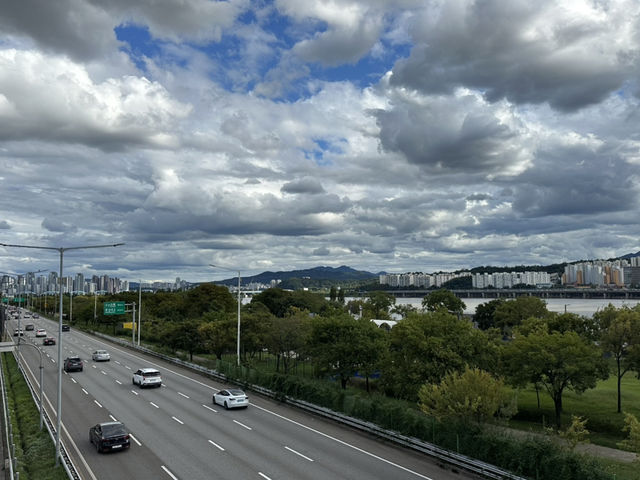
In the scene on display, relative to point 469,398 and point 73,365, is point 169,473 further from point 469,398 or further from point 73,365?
point 73,365

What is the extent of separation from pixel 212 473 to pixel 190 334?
47295mm

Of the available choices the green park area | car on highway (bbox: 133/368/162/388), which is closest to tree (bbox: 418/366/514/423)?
the green park area

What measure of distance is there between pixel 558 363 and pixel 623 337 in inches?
408

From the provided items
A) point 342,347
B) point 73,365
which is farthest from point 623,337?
point 73,365

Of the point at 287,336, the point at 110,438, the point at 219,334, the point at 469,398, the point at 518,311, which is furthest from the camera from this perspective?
the point at 518,311

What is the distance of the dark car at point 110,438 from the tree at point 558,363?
1161 inches

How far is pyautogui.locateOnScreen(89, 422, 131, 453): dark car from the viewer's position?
25.8 m

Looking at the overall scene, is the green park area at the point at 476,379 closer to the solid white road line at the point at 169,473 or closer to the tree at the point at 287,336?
the tree at the point at 287,336

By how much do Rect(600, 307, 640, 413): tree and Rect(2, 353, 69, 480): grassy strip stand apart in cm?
4359

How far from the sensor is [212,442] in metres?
28.2

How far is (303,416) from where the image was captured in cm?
3544

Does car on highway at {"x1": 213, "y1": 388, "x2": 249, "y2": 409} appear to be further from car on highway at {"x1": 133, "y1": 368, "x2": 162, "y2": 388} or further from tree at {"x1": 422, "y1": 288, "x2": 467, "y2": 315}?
tree at {"x1": 422, "y1": 288, "x2": 467, "y2": 315}

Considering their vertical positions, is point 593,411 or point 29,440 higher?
point 29,440

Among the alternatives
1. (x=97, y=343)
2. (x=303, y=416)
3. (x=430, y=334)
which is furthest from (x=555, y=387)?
(x=97, y=343)
